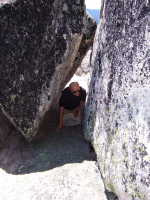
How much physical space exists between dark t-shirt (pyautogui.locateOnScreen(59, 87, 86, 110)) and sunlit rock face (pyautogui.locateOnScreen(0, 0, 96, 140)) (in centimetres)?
68

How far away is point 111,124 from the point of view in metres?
3.74

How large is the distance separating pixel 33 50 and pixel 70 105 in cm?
202

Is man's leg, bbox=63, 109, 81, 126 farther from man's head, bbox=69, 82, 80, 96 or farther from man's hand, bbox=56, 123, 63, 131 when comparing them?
man's head, bbox=69, 82, 80, 96

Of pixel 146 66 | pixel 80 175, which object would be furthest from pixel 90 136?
pixel 146 66

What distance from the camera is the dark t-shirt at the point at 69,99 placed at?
238 inches

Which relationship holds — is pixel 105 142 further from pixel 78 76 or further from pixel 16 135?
pixel 78 76

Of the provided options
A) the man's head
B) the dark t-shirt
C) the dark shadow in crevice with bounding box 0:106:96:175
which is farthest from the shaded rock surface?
the man's head

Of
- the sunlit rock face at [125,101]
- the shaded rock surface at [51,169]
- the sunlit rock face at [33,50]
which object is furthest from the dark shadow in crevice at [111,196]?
the sunlit rock face at [33,50]

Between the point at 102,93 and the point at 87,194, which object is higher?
the point at 102,93

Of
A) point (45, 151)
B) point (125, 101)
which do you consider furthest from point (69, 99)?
point (125, 101)

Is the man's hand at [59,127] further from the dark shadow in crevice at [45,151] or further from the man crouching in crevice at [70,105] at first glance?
the dark shadow in crevice at [45,151]

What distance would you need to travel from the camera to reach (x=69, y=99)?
6.16 metres

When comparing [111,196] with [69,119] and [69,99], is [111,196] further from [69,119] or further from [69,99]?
[69,99]

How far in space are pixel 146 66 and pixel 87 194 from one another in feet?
8.47
